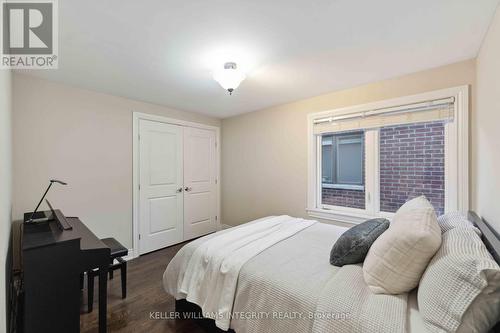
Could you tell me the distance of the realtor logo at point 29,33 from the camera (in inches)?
54.4

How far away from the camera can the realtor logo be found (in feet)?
4.54

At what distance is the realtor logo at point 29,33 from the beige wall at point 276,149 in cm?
266

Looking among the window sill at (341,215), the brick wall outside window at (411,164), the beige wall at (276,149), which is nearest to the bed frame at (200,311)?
the brick wall outside window at (411,164)

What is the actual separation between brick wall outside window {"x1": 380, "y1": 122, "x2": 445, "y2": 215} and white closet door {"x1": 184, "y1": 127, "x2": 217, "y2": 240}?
9.32 feet

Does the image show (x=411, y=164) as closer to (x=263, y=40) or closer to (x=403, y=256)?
(x=403, y=256)

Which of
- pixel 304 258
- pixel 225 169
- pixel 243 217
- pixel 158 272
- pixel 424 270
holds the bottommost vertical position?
pixel 158 272

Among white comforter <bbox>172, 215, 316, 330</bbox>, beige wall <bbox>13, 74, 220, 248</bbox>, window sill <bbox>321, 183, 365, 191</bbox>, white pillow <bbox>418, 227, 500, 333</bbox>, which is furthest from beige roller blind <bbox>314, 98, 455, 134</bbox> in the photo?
beige wall <bbox>13, 74, 220, 248</bbox>

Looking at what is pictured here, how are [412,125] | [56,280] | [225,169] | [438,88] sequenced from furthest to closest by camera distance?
[225,169] → [412,125] → [438,88] → [56,280]

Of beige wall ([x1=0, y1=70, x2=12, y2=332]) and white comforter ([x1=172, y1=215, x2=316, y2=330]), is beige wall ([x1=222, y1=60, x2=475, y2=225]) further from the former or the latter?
beige wall ([x1=0, y1=70, x2=12, y2=332])

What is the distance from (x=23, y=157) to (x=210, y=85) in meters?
2.14

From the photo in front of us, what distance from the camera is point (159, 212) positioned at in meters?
3.49

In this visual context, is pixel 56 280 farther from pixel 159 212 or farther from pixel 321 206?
Result: pixel 321 206

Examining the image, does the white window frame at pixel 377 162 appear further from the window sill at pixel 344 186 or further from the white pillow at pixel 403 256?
the white pillow at pixel 403 256

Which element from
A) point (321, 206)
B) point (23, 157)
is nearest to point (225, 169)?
point (321, 206)
